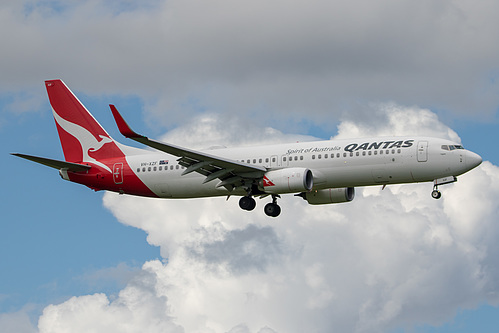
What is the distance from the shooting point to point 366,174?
55.4 metres

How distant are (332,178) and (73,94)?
22.6 m

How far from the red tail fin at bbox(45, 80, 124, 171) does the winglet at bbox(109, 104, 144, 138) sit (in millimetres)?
13562

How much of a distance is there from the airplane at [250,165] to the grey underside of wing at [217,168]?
0.06 meters

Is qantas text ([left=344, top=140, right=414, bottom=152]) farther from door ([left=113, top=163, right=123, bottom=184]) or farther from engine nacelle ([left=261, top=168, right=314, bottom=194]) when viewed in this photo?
door ([left=113, top=163, right=123, bottom=184])

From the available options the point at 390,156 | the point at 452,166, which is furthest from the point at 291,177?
the point at 452,166

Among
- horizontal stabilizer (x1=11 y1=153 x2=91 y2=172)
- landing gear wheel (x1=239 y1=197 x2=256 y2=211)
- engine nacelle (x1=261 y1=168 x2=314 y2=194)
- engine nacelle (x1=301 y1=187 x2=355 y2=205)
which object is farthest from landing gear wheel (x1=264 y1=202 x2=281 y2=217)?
horizontal stabilizer (x1=11 y1=153 x2=91 y2=172)

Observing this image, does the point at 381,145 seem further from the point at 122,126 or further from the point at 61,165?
the point at 61,165

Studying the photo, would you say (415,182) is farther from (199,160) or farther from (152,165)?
(152,165)

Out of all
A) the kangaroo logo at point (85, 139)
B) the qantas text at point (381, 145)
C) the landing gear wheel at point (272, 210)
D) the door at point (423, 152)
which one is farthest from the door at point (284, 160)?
the kangaroo logo at point (85, 139)

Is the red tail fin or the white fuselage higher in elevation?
the red tail fin

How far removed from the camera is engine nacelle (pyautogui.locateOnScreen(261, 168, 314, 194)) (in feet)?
182

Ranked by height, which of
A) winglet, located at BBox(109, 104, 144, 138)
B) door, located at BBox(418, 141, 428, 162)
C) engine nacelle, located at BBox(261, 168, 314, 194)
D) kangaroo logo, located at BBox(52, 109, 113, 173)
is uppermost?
kangaroo logo, located at BBox(52, 109, 113, 173)

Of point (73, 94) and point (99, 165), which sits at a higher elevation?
point (73, 94)

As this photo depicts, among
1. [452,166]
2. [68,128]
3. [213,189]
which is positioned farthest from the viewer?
[68,128]
